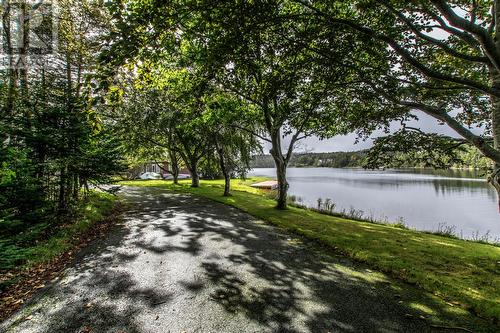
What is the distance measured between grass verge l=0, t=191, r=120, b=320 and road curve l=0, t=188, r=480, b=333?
1.32 feet

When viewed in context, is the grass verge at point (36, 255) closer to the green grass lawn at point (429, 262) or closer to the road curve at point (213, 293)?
the road curve at point (213, 293)

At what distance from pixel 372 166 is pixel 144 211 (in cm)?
1189

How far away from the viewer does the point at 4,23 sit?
11156mm

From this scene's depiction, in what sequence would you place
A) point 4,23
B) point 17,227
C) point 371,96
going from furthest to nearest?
point 4,23
point 371,96
point 17,227

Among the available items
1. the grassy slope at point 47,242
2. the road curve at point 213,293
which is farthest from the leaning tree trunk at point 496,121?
the grassy slope at point 47,242

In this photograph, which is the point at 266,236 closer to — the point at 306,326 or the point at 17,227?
the point at 306,326

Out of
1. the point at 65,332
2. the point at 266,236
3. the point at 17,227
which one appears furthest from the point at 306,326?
the point at 17,227

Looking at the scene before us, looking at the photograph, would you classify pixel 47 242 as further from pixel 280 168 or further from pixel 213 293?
pixel 280 168

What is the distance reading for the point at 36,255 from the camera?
272 inches

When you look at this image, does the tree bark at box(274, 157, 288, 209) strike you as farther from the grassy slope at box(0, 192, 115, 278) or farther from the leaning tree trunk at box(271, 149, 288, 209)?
the grassy slope at box(0, 192, 115, 278)

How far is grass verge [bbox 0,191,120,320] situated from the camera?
518 centimetres

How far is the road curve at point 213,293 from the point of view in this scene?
4.07 m

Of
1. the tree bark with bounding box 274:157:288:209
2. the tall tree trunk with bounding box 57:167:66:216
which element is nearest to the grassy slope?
the tall tree trunk with bounding box 57:167:66:216

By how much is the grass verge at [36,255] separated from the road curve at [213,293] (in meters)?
0.40
